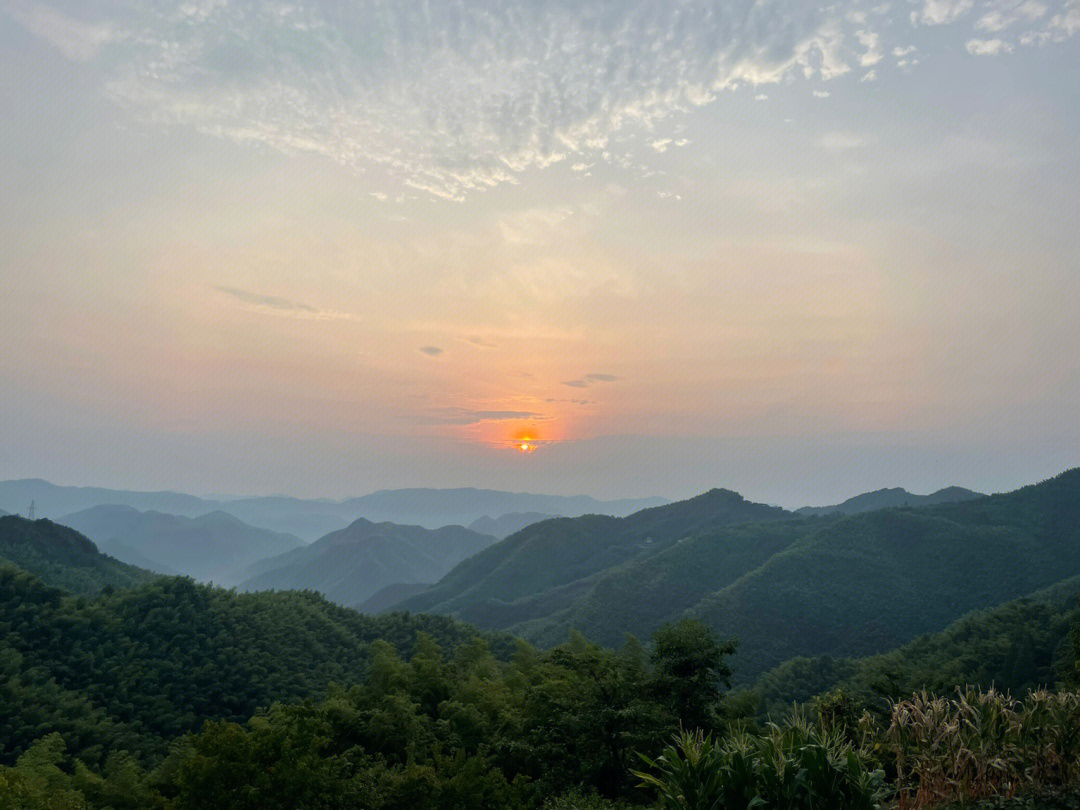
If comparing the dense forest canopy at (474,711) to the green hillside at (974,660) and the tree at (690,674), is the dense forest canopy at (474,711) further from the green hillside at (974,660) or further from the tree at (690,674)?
the green hillside at (974,660)

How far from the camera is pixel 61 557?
122438 millimetres

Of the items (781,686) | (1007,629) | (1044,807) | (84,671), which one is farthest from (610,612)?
(1044,807)

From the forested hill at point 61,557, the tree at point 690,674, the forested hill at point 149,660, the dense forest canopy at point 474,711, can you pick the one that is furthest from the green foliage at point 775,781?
the forested hill at point 61,557

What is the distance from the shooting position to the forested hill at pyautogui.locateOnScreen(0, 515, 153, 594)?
108 m

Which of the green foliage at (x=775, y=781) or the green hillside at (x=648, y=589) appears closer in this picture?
the green foliage at (x=775, y=781)

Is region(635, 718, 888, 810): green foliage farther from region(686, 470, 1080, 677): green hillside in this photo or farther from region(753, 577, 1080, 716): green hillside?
region(686, 470, 1080, 677): green hillside

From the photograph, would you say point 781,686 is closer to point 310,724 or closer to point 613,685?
point 613,685

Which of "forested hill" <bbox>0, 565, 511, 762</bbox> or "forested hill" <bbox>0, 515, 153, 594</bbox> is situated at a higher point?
"forested hill" <bbox>0, 515, 153, 594</bbox>

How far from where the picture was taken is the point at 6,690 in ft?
154

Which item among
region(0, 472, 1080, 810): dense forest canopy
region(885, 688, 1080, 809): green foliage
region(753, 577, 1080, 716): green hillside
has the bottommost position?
region(753, 577, 1080, 716): green hillside

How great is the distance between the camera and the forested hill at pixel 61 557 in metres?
108

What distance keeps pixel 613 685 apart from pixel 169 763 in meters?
23.8

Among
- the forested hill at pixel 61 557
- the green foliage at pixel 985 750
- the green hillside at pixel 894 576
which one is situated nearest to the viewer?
the green foliage at pixel 985 750

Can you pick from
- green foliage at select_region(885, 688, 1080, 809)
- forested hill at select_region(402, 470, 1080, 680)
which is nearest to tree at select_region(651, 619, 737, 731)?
green foliage at select_region(885, 688, 1080, 809)
